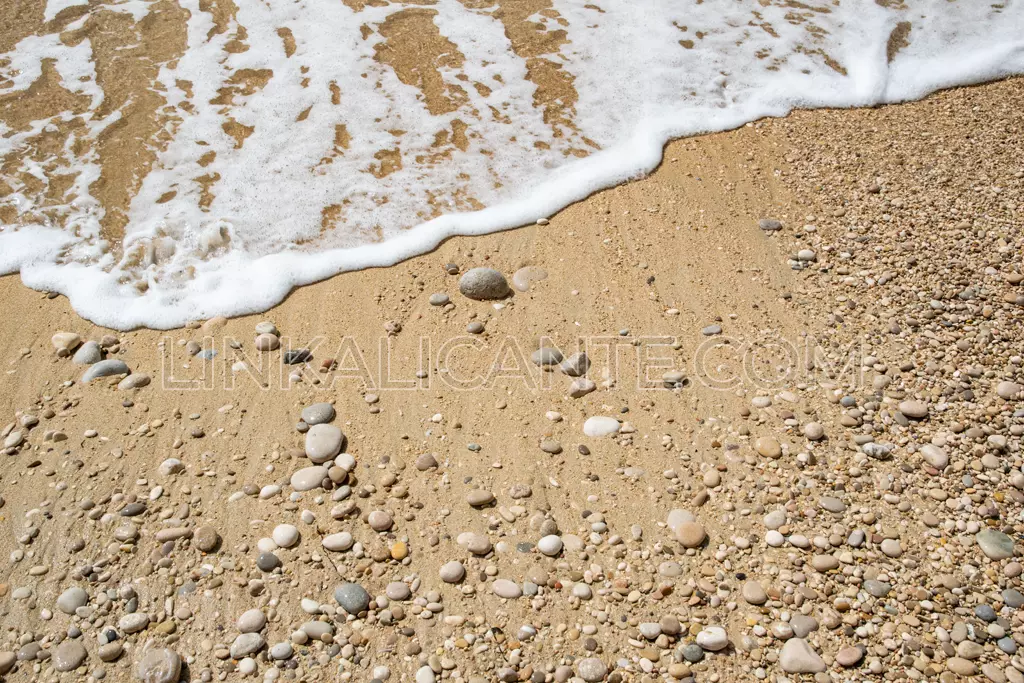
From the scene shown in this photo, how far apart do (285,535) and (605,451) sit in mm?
1175

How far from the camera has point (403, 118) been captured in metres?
4.53

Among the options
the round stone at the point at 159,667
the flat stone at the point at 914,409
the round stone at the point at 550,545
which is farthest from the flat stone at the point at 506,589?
the flat stone at the point at 914,409

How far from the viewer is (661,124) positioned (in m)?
4.34

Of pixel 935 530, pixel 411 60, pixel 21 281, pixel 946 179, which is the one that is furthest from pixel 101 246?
pixel 946 179

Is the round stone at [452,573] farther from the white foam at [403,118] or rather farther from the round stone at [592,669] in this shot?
the white foam at [403,118]

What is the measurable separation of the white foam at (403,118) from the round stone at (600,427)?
4.40 ft

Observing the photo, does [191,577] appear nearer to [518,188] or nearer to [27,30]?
[518,188]

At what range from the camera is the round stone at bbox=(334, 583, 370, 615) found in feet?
7.32

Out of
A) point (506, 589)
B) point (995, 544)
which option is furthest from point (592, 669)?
point (995, 544)

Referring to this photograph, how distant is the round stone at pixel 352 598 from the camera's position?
2.23 metres

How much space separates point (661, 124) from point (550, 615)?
3.14 m

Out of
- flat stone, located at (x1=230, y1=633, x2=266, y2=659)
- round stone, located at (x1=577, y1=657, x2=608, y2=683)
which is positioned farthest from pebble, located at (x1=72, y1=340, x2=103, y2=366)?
round stone, located at (x1=577, y1=657, x2=608, y2=683)

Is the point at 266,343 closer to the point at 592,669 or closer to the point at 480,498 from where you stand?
the point at 480,498

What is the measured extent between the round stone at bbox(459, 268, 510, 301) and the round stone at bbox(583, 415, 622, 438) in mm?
825
